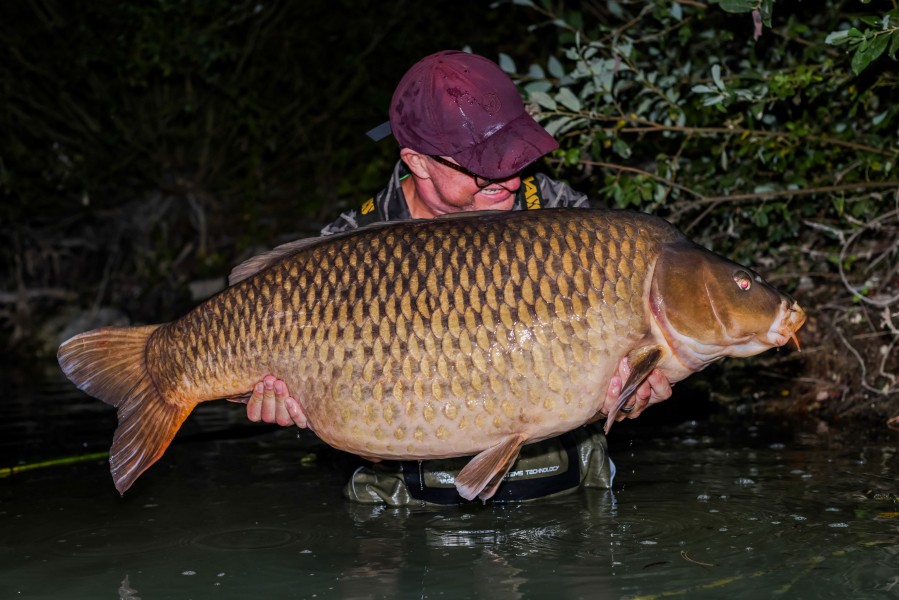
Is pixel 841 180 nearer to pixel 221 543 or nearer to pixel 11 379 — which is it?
pixel 221 543

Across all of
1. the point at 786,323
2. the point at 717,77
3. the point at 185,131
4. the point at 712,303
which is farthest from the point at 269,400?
the point at 185,131

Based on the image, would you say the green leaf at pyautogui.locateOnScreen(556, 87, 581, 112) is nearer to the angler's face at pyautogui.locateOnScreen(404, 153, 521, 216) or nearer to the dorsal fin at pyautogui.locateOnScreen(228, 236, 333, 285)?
the angler's face at pyautogui.locateOnScreen(404, 153, 521, 216)

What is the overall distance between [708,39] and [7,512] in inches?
126

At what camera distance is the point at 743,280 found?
2.64 metres

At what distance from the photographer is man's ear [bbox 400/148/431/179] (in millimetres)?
3270

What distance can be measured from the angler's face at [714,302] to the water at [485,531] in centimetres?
50

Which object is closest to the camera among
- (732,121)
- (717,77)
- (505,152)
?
(505,152)

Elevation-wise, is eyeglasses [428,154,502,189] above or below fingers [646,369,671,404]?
above

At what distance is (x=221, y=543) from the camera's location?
2996 mm

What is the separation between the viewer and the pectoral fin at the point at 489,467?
2.68m

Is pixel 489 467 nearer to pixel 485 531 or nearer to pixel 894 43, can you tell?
pixel 485 531

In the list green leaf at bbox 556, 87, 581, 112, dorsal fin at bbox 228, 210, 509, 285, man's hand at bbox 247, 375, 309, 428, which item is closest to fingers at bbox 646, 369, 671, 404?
dorsal fin at bbox 228, 210, 509, 285

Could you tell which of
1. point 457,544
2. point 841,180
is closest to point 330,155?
point 841,180

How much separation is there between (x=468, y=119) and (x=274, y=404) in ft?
3.03
